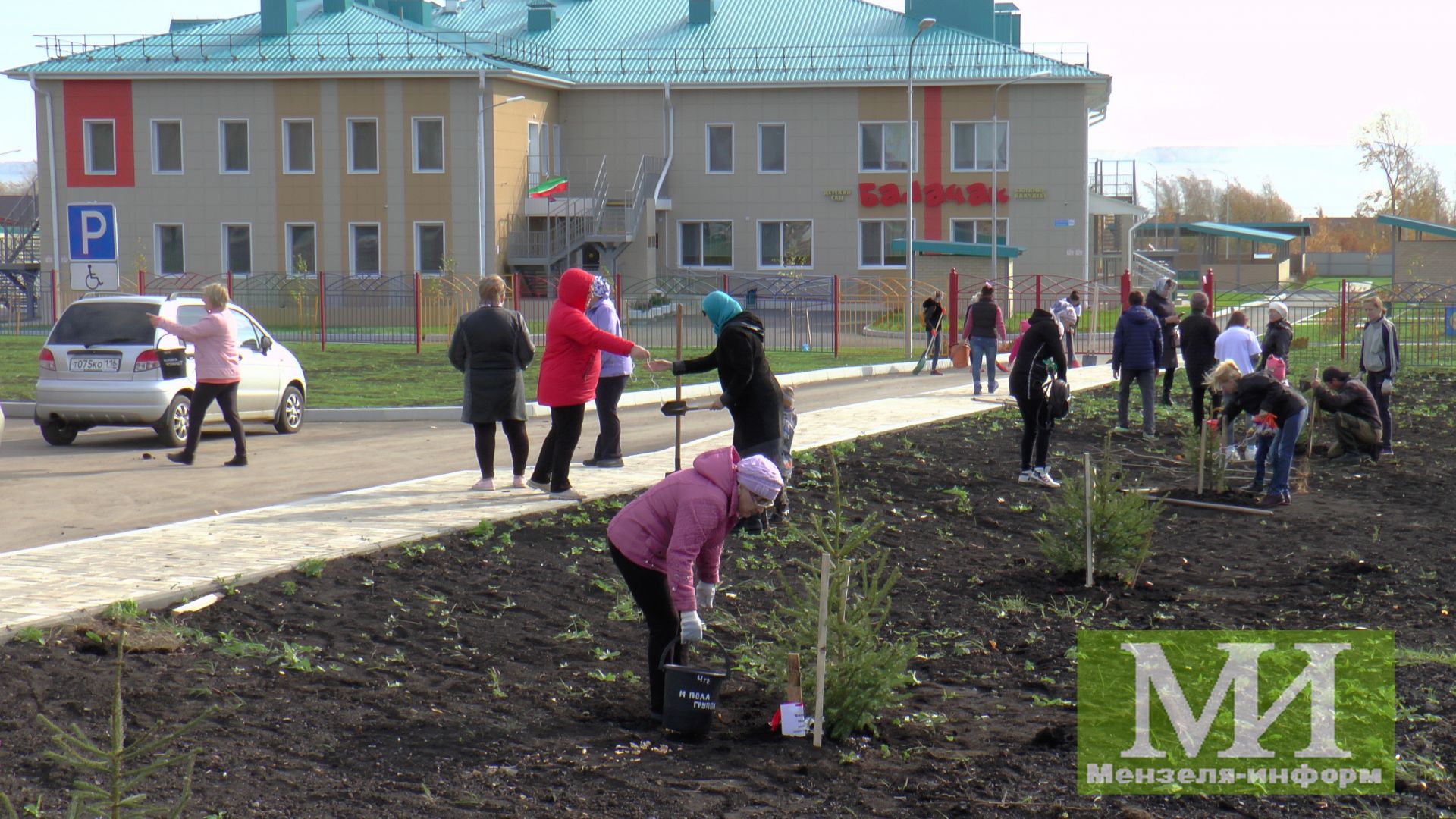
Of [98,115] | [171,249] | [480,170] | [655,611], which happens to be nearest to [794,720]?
[655,611]

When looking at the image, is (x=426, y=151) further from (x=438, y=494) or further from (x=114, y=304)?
(x=438, y=494)

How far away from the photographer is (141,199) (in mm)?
46781

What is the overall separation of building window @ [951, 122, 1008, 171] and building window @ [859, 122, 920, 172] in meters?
1.41

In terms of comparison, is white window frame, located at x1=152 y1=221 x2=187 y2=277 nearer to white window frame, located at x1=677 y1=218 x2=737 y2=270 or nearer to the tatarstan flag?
the tatarstan flag

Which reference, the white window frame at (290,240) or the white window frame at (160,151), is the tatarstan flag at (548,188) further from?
the white window frame at (160,151)

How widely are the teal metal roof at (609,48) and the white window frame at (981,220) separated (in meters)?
4.50

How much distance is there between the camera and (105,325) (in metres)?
14.9

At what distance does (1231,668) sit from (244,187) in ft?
147

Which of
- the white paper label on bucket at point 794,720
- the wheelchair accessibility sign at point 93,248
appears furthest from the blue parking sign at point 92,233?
the white paper label on bucket at point 794,720

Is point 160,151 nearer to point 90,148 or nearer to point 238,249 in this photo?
point 90,148

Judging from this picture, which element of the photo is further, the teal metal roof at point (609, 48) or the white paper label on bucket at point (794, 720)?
the teal metal roof at point (609, 48)

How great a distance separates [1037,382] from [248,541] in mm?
6719

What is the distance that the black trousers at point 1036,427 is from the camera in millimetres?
12453

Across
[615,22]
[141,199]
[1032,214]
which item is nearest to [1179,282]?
[1032,214]
